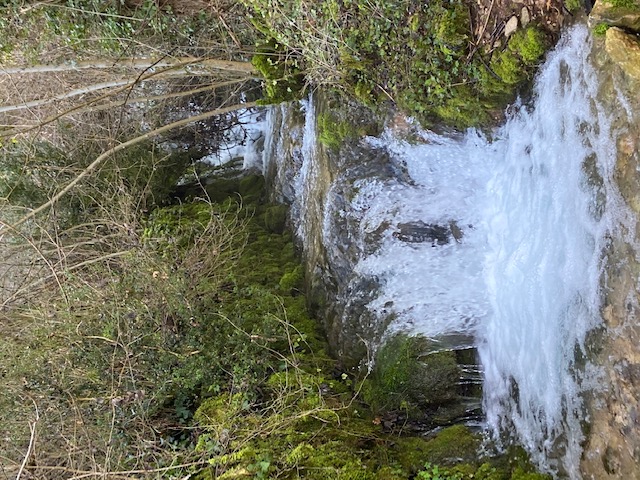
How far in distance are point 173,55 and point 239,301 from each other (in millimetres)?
2806

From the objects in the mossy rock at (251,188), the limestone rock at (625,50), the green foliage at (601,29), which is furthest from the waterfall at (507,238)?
the mossy rock at (251,188)

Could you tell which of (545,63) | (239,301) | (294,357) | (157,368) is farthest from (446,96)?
(157,368)

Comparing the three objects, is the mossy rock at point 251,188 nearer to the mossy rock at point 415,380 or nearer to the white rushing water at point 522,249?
the white rushing water at point 522,249

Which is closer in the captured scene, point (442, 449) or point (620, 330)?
point (620, 330)

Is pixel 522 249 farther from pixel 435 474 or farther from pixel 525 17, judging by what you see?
pixel 435 474

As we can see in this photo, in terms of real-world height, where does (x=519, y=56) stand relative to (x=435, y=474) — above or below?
above

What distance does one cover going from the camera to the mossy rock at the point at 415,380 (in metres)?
4.68

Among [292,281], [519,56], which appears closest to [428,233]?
[519,56]

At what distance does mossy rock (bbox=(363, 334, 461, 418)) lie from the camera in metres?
4.68

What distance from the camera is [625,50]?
9.78 ft

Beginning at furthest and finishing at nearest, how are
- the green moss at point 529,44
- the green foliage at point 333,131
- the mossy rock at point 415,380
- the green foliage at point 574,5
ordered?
the green foliage at point 333,131 → the mossy rock at point 415,380 → the green moss at point 529,44 → the green foliage at point 574,5

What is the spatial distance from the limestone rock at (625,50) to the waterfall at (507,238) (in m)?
0.25

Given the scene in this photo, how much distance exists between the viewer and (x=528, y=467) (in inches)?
148

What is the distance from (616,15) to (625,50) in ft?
0.74
